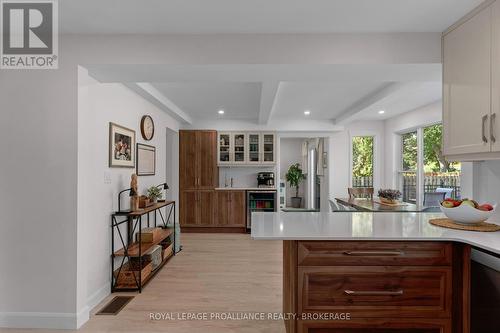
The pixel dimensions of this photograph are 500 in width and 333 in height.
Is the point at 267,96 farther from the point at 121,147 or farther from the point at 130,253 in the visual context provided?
the point at 130,253

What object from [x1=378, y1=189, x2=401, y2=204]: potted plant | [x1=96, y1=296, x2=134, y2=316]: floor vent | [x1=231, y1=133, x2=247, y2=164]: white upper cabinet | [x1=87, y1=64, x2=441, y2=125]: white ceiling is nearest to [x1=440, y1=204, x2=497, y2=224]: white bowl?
[x1=87, y1=64, x2=441, y2=125]: white ceiling

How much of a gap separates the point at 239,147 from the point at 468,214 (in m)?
4.62

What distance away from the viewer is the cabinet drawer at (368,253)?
1635 mm

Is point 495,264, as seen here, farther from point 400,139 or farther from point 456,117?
point 400,139

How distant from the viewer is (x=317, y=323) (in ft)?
5.38

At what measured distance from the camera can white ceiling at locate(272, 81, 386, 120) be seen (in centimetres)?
375

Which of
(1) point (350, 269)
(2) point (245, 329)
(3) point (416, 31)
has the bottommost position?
(2) point (245, 329)

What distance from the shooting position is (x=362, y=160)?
6621 mm

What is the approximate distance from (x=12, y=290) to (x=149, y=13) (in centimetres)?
242

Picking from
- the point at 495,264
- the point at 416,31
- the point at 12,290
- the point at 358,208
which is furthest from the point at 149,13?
the point at 358,208

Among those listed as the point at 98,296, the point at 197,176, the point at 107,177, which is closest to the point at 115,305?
the point at 98,296

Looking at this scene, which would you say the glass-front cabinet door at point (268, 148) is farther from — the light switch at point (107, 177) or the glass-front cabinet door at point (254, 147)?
the light switch at point (107, 177)

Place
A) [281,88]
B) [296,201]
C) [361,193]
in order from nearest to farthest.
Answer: [281,88], [361,193], [296,201]

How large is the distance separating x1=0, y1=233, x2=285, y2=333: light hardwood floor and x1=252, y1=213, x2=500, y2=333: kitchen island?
857 millimetres
